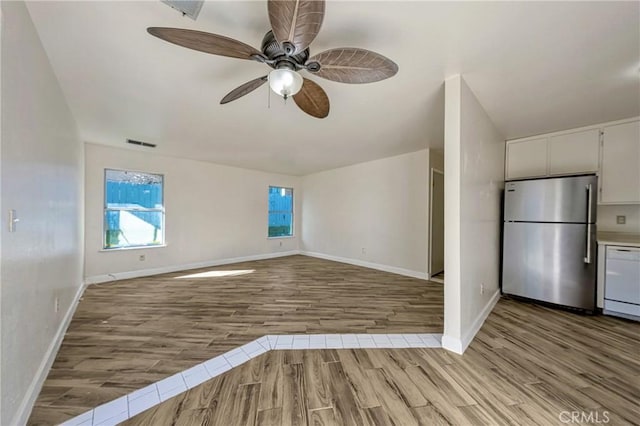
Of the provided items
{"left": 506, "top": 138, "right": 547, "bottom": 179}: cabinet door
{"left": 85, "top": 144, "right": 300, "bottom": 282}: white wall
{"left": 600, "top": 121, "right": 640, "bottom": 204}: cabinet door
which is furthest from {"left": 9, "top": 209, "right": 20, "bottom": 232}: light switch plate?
{"left": 600, "top": 121, "right": 640, "bottom": 204}: cabinet door

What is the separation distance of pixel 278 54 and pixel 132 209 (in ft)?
14.8

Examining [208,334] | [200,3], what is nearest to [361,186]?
[208,334]

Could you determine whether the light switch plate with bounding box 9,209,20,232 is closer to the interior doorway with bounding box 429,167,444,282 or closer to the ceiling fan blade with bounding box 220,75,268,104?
the ceiling fan blade with bounding box 220,75,268,104

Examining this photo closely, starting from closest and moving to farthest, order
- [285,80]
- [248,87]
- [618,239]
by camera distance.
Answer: [285,80], [248,87], [618,239]

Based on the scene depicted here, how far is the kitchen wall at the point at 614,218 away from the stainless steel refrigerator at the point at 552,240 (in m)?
0.77

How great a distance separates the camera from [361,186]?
548 cm

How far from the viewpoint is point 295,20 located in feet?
3.76

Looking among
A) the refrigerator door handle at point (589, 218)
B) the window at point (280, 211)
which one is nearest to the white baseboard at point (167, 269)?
the window at point (280, 211)

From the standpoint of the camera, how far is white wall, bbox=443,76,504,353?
2.09 meters

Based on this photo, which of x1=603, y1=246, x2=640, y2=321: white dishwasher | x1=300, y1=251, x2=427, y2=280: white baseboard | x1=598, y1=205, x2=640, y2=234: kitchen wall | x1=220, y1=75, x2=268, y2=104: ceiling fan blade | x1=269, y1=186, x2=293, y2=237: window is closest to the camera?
x1=220, y1=75, x2=268, y2=104: ceiling fan blade

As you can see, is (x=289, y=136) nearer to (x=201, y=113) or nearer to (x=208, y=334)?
(x=201, y=113)

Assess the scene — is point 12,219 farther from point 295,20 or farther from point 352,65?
point 352,65

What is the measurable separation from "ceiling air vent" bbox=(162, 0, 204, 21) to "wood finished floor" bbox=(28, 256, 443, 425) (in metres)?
2.35

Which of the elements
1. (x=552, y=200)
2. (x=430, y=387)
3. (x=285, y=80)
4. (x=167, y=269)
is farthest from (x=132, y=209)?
(x=552, y=200)
